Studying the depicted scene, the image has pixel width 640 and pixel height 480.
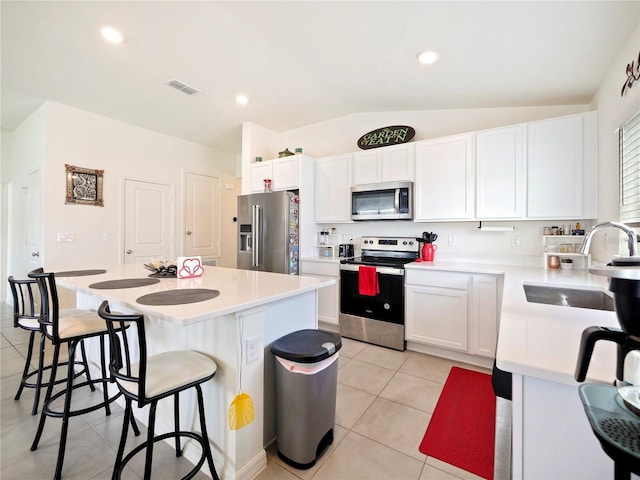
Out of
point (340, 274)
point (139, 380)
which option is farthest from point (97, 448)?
point (340, 274)

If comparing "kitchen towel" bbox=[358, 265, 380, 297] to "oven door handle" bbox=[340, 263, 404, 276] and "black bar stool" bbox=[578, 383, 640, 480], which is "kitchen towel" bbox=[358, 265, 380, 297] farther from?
"black bar stool" bbox=[578, 383, 640, 480]

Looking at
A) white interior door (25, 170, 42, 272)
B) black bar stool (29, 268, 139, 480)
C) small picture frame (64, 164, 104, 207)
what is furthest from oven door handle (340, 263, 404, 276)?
white interior door (25, 170, 42, 272)

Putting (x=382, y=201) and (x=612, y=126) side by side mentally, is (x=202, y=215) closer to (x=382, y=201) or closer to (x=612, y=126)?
(x=382, y=201)

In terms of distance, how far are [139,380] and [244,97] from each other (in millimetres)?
3138

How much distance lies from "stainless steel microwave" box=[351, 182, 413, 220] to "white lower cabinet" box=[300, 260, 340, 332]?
707 mm

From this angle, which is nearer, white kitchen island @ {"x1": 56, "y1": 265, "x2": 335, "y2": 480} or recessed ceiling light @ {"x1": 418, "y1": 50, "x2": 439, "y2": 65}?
white kitchen island @ {"x1": 56, "y1": 265, "x2": 335, "y2": 480}

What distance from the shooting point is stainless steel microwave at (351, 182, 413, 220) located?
3.22m

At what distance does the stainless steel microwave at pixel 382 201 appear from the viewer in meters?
3.22

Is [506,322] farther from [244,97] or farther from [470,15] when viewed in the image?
[244,97]

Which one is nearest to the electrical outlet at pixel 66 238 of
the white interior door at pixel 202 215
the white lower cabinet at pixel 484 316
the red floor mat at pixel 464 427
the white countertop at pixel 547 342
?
the white interior door at pixel 202 215

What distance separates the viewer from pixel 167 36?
2.31 metres

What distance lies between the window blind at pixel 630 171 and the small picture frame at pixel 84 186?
17.5 feet

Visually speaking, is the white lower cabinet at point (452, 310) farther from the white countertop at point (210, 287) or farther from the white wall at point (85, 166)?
the white wall at point (85, 166)

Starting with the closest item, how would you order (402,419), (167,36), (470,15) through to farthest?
(470,15)
(402,419)
(167,36)
